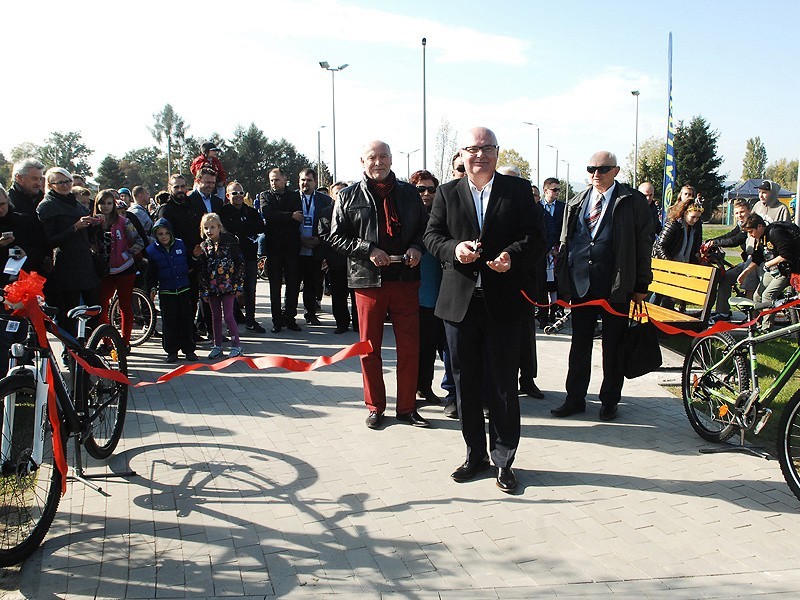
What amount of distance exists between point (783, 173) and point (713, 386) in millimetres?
117126

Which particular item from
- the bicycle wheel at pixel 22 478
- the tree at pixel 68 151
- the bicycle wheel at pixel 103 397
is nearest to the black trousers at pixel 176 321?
the bicycle wheel at pixel 103 397

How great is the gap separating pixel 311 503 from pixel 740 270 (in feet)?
27.3

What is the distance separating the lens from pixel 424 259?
576cm

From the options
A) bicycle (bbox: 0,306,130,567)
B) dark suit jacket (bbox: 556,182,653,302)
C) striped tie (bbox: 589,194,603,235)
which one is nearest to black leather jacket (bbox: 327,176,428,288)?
striped tie (bbox: 589,194,603,235)

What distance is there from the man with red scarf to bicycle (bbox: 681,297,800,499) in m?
2.16

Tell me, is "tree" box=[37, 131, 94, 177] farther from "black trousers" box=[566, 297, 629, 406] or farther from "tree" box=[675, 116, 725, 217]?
"black trousers" box=[566, 297, 629, 406]

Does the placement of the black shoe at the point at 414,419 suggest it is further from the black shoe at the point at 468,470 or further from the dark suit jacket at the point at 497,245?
the dark suit jacket at the point at 497,245

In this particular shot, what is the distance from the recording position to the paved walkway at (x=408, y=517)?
10.4 feet

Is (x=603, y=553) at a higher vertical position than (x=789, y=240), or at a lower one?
lower

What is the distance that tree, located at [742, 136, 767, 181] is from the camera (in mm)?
103062

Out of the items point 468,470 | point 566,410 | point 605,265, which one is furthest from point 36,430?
point 605,265

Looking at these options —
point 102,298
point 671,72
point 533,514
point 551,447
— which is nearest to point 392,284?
point 551,447

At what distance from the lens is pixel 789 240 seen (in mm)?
7969

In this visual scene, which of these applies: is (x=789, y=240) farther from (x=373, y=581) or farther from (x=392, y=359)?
(x=373, y=581)
